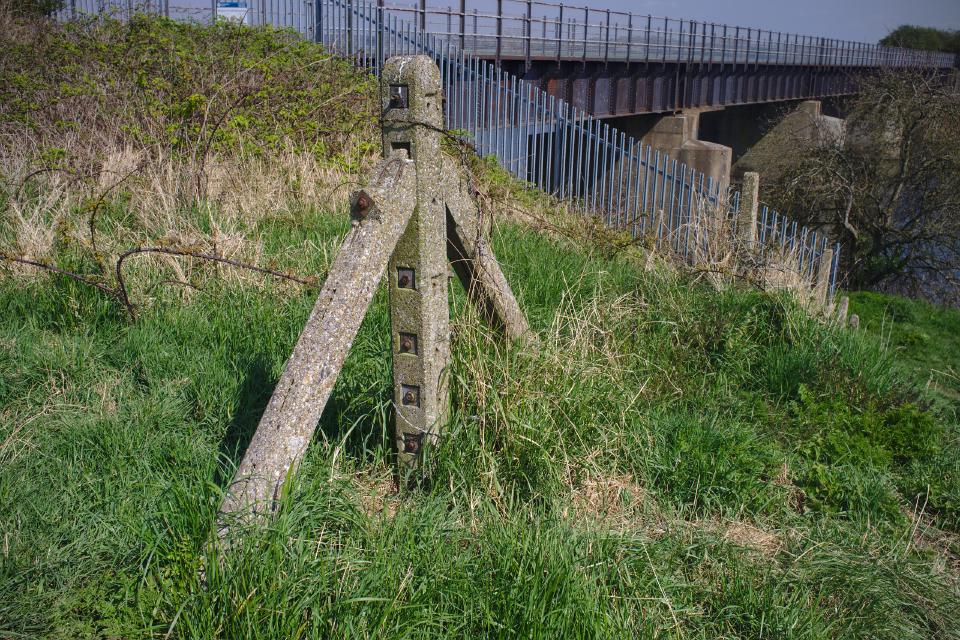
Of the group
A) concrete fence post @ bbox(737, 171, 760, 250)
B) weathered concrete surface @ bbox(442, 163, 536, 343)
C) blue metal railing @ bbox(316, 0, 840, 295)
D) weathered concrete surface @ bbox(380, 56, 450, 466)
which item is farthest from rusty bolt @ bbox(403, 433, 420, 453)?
blue metal railing @ bbox(316, 0, 840, 295)

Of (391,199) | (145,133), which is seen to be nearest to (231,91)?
(145,133)

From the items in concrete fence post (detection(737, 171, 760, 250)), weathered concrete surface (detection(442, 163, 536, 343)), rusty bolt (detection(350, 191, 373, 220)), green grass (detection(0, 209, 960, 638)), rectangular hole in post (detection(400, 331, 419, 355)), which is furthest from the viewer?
concrete fence post (detection(737, 171, 760, 250))

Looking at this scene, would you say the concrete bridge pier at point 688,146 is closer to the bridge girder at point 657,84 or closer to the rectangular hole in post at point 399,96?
the bridge girder at point 657,84

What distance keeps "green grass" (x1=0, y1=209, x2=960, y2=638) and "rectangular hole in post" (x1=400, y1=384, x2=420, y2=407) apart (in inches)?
8.0

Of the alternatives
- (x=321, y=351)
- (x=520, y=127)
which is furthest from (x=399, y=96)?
(x=520, y=127)

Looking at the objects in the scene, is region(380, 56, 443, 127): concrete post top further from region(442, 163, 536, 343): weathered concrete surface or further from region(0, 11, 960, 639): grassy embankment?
region(0, 11, 960, 639): grassy embankment

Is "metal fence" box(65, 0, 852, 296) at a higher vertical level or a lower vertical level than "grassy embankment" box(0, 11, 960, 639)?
higher

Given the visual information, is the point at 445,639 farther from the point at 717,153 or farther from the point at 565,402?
the point at 717,153

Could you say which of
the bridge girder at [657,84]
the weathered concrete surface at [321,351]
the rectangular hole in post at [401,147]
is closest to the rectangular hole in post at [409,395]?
the weathered concrete surface at [321,351]

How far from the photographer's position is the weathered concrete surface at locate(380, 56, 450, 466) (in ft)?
9.34

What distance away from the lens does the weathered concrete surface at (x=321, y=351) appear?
237cm

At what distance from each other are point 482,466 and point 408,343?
1.82ft

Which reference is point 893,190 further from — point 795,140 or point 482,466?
point 482,466

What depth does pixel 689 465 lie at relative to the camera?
3525mm
